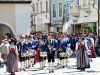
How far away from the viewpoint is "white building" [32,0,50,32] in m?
63.6

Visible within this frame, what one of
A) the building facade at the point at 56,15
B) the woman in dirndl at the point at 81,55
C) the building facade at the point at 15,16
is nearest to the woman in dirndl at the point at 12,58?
the woman in dirndl at the point at 81,55

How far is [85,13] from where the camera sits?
51.9m

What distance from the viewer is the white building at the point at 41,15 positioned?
6356 centimetres

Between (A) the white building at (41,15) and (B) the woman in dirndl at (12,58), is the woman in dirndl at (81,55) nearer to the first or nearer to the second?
(B) the woman in dirndl at (12,58)

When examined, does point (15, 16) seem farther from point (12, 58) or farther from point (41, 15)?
point (41, 15)

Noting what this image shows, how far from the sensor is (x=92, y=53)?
25734 mm

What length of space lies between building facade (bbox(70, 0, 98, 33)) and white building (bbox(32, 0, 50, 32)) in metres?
7.75

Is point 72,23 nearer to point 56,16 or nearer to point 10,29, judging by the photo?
point 56,16

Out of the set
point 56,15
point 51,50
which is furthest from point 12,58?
point 56,15

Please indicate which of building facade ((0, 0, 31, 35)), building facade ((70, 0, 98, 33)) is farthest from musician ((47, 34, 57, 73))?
building facade ((70, 0, 98, 33))

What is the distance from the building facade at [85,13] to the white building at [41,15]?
7.75m

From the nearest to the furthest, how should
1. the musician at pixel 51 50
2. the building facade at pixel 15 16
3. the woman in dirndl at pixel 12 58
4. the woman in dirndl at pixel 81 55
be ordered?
the woman in dirndl at pixel 12 58 < the woman in dirndl at pixel 81 55 < the musician at pixel 51 50 < the building facade at pixel 15 16

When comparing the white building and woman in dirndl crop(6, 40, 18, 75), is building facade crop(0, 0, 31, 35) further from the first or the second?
the white building

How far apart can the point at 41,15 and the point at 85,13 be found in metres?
14.3
